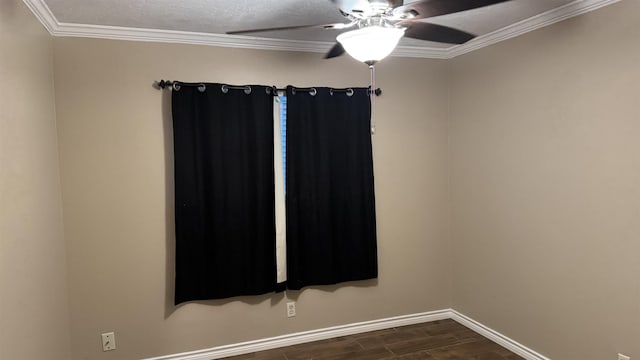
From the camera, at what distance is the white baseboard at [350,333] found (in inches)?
129

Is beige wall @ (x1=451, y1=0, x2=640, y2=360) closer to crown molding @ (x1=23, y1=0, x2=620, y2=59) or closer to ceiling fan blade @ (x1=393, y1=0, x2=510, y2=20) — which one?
crown molding @ (x1=23, y1=0, x2=620, y2=59)

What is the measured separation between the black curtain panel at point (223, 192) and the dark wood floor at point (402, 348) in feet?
1.80

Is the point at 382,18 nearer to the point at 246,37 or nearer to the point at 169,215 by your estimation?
the point at 246,37

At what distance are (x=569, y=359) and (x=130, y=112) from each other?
3386mm

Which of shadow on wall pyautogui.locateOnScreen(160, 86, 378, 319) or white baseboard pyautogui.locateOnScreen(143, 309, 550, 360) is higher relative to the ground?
shadow on wall pyautogui.locateOnScreen(160, 86, 378, 319)

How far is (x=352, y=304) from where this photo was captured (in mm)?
3725

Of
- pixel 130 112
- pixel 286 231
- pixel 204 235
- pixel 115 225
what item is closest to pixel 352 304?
pixel 286 231

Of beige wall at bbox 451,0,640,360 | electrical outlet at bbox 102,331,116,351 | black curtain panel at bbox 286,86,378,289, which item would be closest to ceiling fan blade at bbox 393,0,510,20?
beige wall at bbox 451,0,640,360

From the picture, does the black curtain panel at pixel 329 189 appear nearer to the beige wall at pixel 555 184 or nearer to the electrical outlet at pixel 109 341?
the beige wall at pixel 555 184

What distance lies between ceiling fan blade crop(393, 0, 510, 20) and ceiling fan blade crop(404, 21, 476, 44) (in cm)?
15

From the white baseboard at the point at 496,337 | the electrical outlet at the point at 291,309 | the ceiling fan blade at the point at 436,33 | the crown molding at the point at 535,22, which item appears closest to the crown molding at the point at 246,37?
the crown molding at the point at 535,22

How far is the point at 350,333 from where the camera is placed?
3697 mm

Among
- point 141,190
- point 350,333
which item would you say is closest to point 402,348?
point 350,333

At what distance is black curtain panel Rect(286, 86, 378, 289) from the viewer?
3.41 metres
